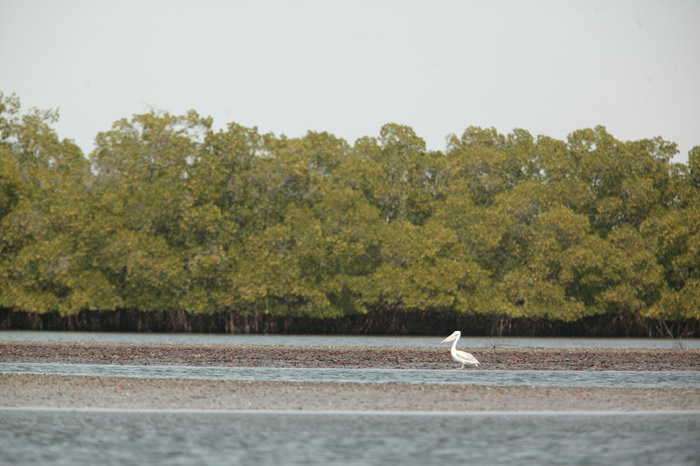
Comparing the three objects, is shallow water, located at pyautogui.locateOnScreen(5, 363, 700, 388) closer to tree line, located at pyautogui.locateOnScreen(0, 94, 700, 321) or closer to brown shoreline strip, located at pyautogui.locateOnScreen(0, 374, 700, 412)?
brown shoreline strip, located at pyautogui.locateOnScreen(0, 374, 700, 412)

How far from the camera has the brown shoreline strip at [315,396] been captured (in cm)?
1972

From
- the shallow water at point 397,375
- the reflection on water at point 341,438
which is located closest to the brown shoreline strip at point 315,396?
the reflection on water at point 341,438

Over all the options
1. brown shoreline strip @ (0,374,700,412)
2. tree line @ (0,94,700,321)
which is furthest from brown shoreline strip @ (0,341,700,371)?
tree line @ (0,94,700,321)

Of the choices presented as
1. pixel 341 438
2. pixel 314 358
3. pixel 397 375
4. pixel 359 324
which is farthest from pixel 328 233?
pixel 341 438

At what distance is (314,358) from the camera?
39.2 metres

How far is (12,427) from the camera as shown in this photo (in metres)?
15.9

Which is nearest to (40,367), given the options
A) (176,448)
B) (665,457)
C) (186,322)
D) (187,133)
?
(176,448)

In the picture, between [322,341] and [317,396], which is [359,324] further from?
[317,396]

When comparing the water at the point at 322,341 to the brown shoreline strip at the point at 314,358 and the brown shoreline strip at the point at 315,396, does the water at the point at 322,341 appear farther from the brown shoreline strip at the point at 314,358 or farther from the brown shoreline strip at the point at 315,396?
the brown shoreline strip at the point at 315,396

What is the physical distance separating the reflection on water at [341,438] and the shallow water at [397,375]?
8.19 meters

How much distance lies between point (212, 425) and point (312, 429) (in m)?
1.70

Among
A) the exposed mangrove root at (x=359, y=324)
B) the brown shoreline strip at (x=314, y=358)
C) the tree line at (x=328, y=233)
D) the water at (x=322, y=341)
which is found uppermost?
the tree line at (x=328, y=233)

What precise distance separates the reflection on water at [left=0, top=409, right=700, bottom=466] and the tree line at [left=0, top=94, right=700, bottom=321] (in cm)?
5954

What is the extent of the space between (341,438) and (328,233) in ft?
219
